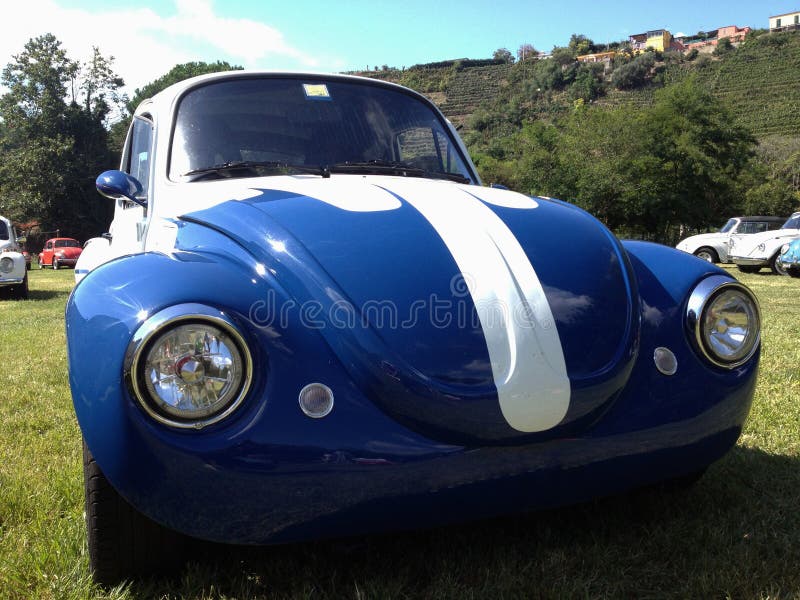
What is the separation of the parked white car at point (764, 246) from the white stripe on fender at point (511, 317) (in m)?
15.9

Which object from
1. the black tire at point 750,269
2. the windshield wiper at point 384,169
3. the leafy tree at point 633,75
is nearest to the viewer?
the windshield wiper at point 384,169

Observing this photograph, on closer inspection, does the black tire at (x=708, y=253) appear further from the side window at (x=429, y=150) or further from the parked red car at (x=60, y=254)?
the parked red car at (x=60, y=254)

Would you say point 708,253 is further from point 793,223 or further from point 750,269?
point 793,223

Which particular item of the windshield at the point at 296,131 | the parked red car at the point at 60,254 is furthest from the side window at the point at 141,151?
the parked red car at the point at 60,254

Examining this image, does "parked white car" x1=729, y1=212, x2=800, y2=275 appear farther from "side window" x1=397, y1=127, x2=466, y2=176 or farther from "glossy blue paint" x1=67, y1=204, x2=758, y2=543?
"glossy blue paint" x1=67, y1=204, x2=758, y2=543

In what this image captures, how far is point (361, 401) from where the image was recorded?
5.61 feet

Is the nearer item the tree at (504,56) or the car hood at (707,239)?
the car hood at (707,239)

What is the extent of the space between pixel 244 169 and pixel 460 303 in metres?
1.37

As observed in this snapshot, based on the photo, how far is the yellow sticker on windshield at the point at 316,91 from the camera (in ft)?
10.3

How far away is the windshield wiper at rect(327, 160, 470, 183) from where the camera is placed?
2.89 m

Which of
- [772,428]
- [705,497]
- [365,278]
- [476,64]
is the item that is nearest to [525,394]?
[365,278]

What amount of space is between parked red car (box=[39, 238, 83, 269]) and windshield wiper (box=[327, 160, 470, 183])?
86.0ft

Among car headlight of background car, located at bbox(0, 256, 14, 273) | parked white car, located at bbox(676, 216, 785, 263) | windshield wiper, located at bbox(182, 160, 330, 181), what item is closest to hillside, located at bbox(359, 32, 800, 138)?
parked white car, located at bbox(676, 216, 785, 263)

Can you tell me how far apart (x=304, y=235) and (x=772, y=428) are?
2778mm
